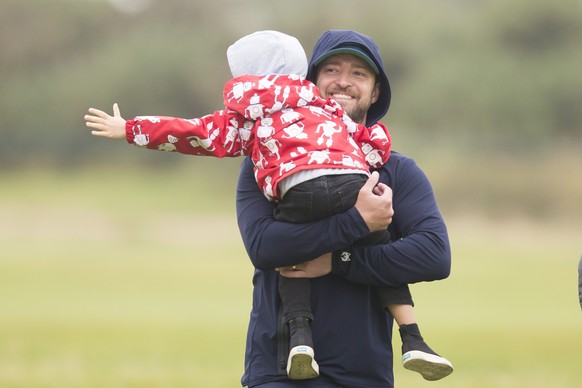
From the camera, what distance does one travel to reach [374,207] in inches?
142

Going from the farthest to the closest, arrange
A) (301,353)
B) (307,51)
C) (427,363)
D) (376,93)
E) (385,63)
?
(307,51) → (385,63) → (376,93) → (427,363) → (301,353)

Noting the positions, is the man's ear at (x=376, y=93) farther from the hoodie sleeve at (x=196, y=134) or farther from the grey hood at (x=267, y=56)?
the hoodie sleeve at (x=196, y=134)

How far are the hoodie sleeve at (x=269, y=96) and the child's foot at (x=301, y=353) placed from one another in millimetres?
692

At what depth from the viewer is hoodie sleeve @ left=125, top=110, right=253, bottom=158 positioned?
12.6 feet

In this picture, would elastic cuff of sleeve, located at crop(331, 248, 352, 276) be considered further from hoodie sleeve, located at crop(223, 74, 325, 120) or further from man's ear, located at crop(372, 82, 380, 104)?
man's ear, located at crop(372, 82, 380, 104)

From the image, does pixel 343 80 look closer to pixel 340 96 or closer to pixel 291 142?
pixel 340 96

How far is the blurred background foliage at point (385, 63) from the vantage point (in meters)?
47.8

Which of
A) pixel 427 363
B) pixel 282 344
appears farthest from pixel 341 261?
pixel 427 363

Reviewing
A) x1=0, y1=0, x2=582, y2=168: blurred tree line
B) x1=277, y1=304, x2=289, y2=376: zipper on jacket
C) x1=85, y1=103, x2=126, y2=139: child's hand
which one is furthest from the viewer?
x1=0, y1=0, x2=582, y2=168: blurred tree line

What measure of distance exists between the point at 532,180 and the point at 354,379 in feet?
124

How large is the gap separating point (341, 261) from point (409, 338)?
38cm

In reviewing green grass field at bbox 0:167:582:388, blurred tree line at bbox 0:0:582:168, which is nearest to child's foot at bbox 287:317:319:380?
green grass field at bbox 0:167:582:388

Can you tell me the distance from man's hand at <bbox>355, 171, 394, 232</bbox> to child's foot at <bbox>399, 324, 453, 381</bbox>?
41 centimetres

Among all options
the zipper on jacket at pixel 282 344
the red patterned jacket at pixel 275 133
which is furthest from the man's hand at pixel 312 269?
the red patterned jacket at pixel 275 133
